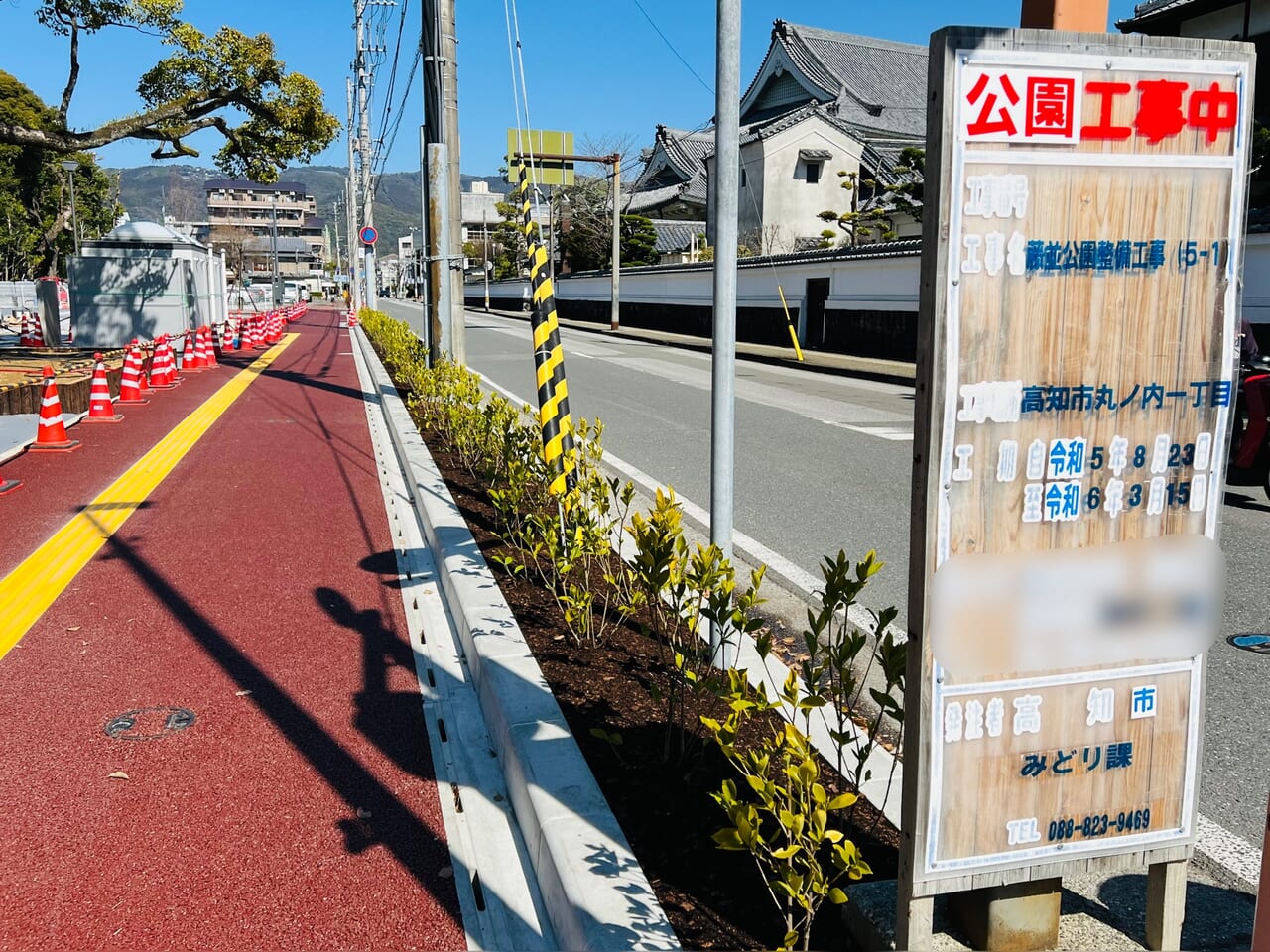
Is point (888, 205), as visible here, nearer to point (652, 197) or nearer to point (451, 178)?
point (652, 197)

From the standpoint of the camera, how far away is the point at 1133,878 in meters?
2.70

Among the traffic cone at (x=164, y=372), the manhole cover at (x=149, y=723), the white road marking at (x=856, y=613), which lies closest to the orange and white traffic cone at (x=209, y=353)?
the traffic cone at (x=164, y=372)

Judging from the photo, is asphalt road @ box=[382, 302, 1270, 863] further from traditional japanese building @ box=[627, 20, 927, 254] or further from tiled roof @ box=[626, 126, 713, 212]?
tiled roof @ box=[626, 126, 713, 212]

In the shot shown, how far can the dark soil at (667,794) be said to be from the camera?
2430 millimetres

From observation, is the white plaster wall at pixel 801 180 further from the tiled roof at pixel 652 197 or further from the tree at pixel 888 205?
the tiled roof at pixel 652 197

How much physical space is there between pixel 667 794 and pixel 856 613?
235 centimetres

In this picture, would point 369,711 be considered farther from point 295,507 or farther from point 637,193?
point 637,193

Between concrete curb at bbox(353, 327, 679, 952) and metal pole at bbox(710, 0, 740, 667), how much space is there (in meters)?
0.78

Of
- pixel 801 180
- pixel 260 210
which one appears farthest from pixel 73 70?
pixel 260 210

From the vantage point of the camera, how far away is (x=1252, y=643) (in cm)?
455

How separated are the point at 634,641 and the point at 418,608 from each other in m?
1.49

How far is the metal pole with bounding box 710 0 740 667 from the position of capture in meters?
3.66

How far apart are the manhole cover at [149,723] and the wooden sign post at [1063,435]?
9.28 ft

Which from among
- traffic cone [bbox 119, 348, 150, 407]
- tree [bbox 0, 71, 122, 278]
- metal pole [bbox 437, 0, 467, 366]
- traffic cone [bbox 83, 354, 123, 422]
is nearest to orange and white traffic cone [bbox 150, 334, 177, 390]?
traffic cone [bbox 119, 348, 150, 407]
